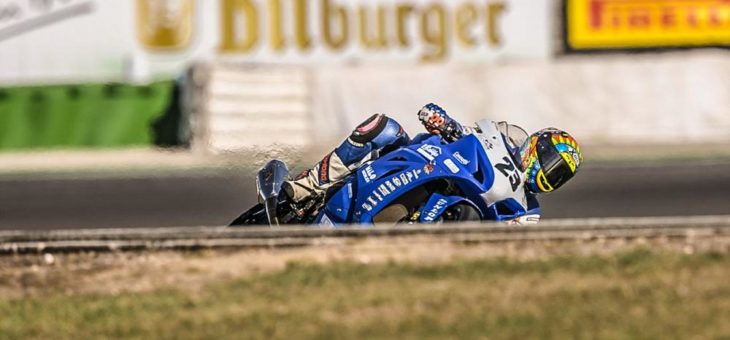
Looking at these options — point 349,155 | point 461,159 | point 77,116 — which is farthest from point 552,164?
point 77,116

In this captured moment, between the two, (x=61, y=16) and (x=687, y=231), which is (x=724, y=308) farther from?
(x=61, y=16)

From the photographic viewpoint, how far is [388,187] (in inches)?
336

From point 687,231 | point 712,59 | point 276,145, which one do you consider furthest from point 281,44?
point 687,231

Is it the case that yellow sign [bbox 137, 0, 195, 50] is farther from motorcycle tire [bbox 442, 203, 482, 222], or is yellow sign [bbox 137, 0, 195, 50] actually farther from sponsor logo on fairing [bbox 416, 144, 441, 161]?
motorcycle tire [bbox 442, 203, 482, 222]

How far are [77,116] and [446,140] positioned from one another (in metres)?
15.8

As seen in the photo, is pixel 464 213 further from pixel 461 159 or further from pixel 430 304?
pixel 430 304

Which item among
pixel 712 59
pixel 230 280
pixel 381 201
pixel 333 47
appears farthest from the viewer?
pixel 333 47

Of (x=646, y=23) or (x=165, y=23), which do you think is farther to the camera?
(x=165, y=23)

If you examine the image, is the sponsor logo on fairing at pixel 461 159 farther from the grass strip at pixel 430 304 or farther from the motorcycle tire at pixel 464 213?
the grass strip at pixel 430 304

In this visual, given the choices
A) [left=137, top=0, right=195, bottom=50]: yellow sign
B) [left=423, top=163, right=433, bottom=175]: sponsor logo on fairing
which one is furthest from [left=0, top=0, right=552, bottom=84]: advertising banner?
[left=423, top=163, right=433, bottom=175]: sponsor logo on fairing

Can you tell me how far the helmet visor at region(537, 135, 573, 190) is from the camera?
8.59 metres

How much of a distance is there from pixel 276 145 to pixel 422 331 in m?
3.73

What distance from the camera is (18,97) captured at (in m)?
23.6

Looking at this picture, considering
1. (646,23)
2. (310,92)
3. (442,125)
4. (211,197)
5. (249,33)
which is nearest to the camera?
(442,125)
